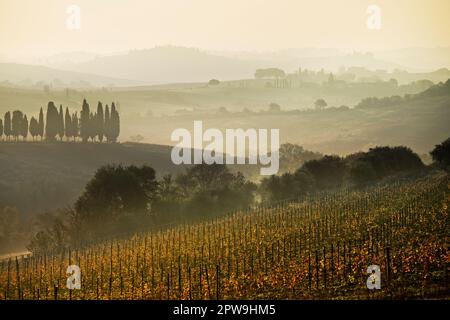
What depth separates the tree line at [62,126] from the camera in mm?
91500

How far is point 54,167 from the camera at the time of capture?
87.1 metres

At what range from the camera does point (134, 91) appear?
175 metres

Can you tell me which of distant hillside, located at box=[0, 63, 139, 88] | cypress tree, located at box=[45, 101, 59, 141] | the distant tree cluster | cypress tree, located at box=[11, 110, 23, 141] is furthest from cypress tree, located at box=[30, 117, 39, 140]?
distant hillside, located at box=[0, 63, 139, 88]

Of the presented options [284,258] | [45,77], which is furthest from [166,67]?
[284,258]

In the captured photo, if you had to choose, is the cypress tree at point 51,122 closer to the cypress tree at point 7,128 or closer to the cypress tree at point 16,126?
the cypress tree at point 16,126

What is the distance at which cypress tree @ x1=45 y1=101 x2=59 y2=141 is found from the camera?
296ft

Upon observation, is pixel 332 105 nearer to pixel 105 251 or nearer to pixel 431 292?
pixel 105 251

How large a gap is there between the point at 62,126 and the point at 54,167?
27.2ft

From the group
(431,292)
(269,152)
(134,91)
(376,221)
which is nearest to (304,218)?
(376,221)

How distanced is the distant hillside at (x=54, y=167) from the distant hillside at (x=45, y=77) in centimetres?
7377

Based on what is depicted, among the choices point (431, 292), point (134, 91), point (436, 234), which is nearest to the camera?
point (431, 292)

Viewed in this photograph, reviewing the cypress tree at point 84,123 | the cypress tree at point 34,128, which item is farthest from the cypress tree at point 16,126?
the cypress tree at point 84,123

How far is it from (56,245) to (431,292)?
104 feet

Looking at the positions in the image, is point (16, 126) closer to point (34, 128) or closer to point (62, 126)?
point (34, 128)
